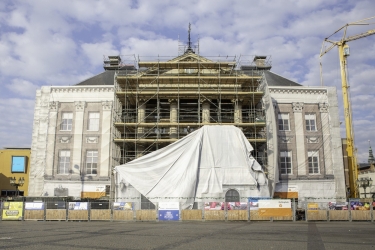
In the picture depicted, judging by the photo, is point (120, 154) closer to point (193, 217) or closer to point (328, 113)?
point (193, 217)

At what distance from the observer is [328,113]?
38.3 m

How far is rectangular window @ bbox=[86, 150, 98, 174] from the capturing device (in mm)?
36344

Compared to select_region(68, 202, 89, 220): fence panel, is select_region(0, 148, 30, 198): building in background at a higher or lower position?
higher

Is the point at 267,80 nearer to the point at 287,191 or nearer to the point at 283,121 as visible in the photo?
the point at 283,121

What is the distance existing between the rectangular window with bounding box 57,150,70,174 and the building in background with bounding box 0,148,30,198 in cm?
1697

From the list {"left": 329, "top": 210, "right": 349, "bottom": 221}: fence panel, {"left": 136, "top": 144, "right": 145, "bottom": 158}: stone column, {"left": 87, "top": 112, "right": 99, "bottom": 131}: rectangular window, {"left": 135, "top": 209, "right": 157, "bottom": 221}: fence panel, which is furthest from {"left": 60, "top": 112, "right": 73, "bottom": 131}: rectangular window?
{"left": 329, "top": 210, "right": 349, "bottom": 221}: fence panel

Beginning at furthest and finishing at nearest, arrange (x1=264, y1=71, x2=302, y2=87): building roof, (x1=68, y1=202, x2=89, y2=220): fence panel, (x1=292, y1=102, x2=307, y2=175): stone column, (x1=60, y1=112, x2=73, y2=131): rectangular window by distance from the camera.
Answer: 1. (x1=264, y1=71, x2=302, y2=87): building roof
2. (x1=60, y1=112, x2=73, y2=131): rectangular window
3. (x1=292, y1=102, x2=307, y2=175): stone column
4. (x1=68, y1=202, x2=89, y2=220): fence panel

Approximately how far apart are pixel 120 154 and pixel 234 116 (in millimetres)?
12210

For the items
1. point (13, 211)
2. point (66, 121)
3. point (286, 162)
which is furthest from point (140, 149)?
point (286, 162)

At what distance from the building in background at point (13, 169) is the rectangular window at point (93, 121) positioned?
1930 cm

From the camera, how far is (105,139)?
36.9 m

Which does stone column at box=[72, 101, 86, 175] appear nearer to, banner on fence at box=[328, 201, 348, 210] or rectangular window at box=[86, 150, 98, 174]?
rectangular window at box=[86, 150, 98, 174]

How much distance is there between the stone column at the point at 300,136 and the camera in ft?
120

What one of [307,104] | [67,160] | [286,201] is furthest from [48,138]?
[307,104]
